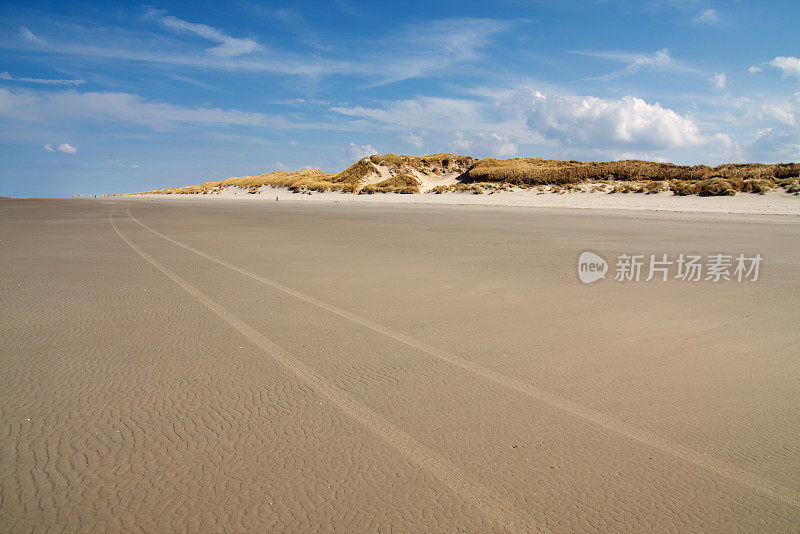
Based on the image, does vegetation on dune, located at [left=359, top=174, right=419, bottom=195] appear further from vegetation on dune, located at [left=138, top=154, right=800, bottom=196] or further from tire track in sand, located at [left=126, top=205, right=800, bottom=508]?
tire track in sand, located at [left=126, top=205, right=800, bottom=508]

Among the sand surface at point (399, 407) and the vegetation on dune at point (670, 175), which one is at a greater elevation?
the vegetation on dune at point (670, 175)

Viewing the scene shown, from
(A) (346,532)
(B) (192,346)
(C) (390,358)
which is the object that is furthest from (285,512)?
(B) (192,346)

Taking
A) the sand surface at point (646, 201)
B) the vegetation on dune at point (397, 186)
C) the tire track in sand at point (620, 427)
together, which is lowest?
the tire track in sand at point (620, 427)

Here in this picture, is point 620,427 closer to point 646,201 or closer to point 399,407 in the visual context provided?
point 399,407

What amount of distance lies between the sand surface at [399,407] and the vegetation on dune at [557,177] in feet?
84.5

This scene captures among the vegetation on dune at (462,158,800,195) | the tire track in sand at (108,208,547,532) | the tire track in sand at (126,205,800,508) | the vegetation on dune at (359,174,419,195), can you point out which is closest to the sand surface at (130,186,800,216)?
the vegetation on dune at (462,158,800,195)

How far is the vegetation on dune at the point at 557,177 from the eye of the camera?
98.5 feet

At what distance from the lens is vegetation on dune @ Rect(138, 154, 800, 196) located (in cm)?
3003

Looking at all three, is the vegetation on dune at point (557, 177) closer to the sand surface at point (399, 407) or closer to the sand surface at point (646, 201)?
the sand surface at point (646, 201)

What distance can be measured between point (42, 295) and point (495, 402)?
610 cm

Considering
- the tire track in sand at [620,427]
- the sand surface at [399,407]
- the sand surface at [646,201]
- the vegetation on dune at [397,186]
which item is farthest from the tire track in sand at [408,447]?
the vegetation on dune at [397,186]

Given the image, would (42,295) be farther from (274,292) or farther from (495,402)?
(495,402)

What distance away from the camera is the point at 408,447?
116 inches

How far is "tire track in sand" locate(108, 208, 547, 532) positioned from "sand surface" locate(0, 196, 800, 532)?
0.5 inches
